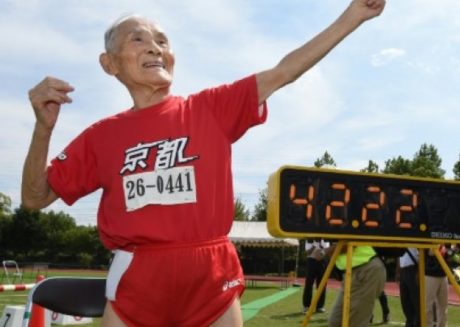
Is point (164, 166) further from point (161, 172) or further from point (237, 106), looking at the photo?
point (237, 106)

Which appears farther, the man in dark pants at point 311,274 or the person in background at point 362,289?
the man in dark pants at point 311,274

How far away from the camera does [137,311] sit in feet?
6.68

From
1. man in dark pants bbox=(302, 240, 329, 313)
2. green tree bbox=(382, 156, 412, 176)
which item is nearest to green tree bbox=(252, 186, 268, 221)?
green tree bbox=(382, 156, 412, 176)

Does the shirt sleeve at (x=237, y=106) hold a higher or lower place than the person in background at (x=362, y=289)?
higher

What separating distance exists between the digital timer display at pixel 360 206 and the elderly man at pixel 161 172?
2140mm

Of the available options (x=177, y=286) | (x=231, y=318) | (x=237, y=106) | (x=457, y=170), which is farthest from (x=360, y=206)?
(x=457, y=170)

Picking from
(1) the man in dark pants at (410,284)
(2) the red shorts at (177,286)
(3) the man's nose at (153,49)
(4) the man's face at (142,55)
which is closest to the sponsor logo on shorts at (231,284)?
(2) the red shorts at (177,286)

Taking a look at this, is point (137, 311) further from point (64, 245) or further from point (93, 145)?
point (64, 245)

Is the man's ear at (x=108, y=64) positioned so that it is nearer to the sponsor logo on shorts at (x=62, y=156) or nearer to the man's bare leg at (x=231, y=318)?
the sponsor logo on shorts at (x=62, y=156)

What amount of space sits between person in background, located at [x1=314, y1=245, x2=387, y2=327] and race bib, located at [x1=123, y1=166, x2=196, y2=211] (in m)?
3.87

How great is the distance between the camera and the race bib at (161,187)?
2.04 meters

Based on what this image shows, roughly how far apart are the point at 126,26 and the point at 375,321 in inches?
373

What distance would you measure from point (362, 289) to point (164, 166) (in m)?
4.25

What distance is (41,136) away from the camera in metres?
2.21
